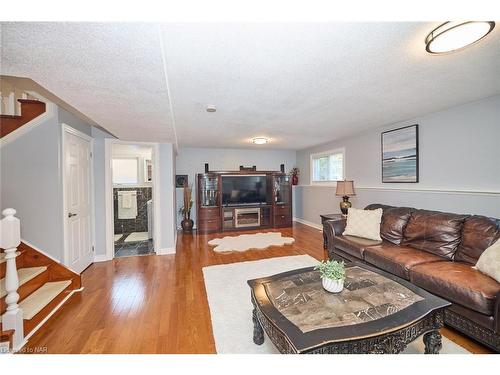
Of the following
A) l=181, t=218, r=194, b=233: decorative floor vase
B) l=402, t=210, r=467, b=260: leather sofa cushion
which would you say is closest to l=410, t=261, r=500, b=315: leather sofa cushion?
l=402, t=210, r=467, b=260: leather sofa cushion

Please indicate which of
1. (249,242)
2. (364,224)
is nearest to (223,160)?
(249,242)

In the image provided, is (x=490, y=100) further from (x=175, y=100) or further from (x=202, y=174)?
(x=202, y=174)

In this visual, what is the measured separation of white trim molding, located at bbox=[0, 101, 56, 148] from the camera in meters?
2.42

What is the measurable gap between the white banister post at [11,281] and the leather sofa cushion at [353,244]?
3.59 meters

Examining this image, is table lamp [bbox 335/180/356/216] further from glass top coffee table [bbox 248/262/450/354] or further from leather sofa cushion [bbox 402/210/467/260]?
glass top coffee table [bbox 248/262/450/354]

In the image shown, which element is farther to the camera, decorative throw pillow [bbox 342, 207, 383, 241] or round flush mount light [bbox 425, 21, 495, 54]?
decorative throw pillow [bbox 342, 207, 383, 241]

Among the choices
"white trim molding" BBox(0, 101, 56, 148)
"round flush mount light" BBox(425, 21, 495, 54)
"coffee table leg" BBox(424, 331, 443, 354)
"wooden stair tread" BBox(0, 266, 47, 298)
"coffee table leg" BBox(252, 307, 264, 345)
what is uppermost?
"round flush mount light" BBox(425, 21, 495, 54)

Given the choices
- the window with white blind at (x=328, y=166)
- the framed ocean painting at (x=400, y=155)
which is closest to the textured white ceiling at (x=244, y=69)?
the framed ocean painting at (x=400, y=155)

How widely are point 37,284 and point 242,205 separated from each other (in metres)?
4.38

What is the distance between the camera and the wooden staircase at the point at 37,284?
198 centimetres

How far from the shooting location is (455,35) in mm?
1341

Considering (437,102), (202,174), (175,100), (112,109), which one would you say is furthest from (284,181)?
(112,109)

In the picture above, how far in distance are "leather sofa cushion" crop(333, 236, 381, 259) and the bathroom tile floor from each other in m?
3.46

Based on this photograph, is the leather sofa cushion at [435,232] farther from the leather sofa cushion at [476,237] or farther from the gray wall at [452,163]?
the gray wall at [452,163]
